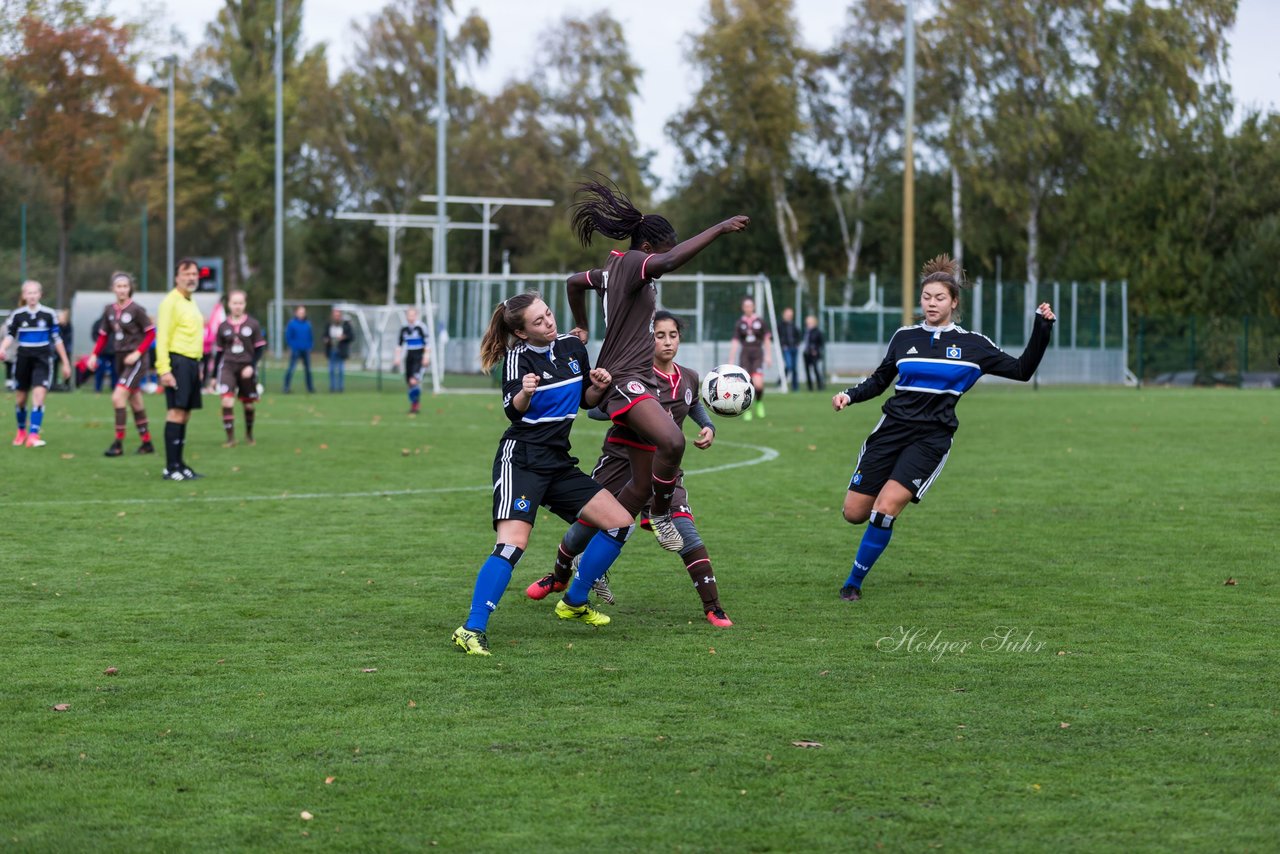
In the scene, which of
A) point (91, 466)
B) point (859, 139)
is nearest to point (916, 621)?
point (91, 466)

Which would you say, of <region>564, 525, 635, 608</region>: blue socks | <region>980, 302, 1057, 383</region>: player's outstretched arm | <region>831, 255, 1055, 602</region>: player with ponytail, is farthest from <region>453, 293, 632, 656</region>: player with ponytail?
<region>980, 302, 1057, 383</region>: player's outstretched arm

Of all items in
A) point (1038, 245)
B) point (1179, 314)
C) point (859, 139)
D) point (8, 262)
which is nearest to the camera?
point (1179, 314)

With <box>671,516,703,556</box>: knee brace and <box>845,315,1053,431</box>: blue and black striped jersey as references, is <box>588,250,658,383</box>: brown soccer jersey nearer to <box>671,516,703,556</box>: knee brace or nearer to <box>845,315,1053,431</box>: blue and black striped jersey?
<box>671,516,703,556</box>: knee brace

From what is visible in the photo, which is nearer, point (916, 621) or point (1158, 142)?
point (916, 621)

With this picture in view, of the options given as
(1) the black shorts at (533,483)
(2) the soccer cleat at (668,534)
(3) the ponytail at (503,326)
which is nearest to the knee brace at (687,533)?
(2) the soccer cleat at (668,534)

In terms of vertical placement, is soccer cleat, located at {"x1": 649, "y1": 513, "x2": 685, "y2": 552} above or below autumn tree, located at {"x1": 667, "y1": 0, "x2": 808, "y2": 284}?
below

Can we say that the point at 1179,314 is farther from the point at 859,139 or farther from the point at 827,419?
the point at 827,419

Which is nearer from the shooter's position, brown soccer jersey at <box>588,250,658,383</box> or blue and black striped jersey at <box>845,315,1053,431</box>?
brown soccer jersey at <box>588,250,658,383</box>

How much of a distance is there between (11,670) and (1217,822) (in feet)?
15.8

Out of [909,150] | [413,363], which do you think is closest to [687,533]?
[413,363]

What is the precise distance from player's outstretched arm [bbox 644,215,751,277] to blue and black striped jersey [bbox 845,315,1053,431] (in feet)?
5.79

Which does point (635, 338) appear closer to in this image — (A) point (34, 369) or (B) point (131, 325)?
(B) point (131, 325)

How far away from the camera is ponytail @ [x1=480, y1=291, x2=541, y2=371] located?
7.07m

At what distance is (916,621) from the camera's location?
7.74 metres
